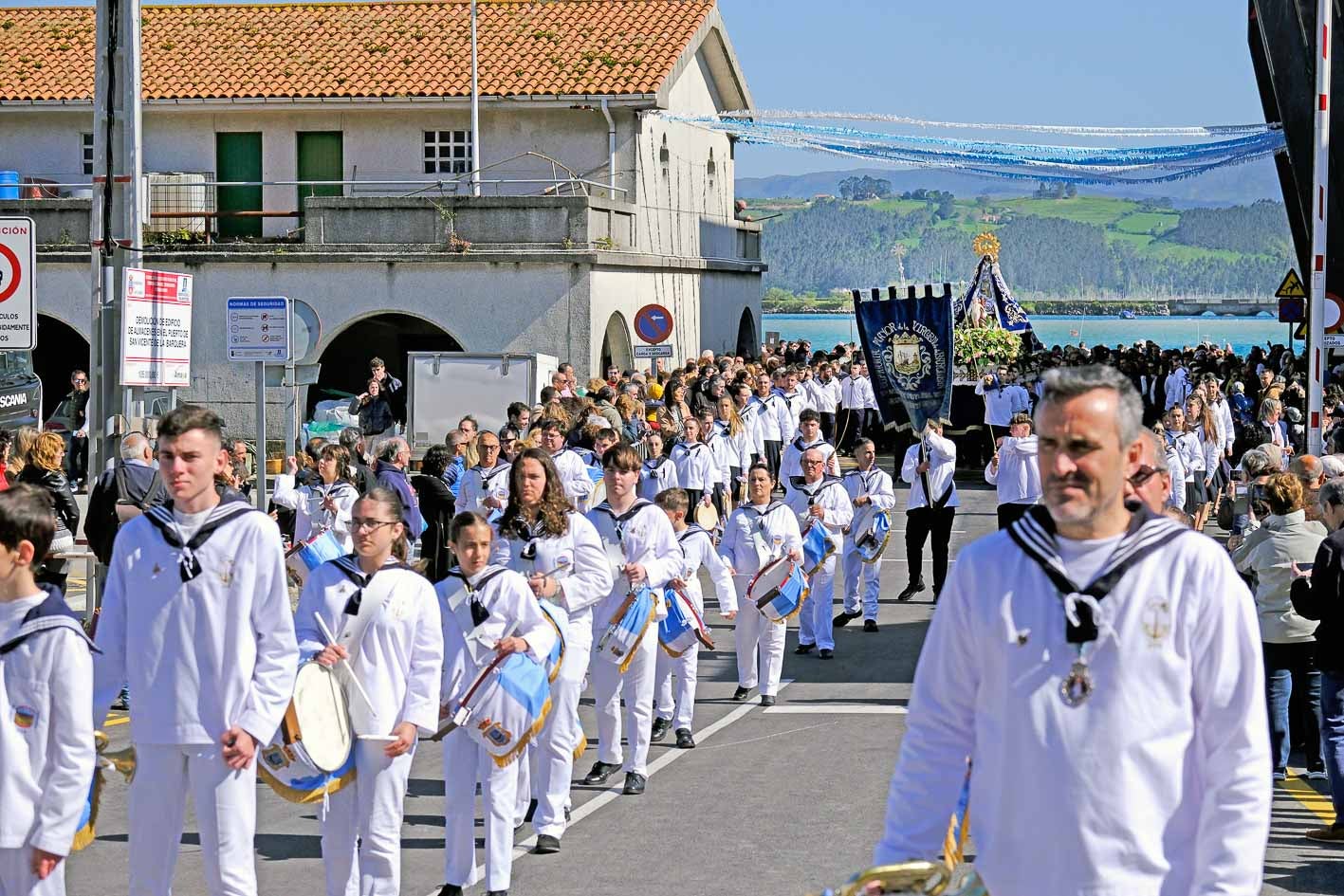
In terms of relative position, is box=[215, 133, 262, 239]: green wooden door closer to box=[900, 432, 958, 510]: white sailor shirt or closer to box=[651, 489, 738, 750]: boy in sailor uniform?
box=[900, 432, 958, 510]: white sailor shirt

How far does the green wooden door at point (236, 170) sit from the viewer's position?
120 ft

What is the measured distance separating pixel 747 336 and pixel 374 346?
10116 millimetres

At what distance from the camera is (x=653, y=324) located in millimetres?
28906

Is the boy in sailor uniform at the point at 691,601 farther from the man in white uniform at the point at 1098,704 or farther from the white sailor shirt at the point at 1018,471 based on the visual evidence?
the man in white uniform at the point at 1098,704

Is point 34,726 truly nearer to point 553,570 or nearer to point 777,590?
point 553,570

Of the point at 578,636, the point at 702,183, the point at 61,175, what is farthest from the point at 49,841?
the point at 702,183

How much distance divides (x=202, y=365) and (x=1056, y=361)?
15.3 meters

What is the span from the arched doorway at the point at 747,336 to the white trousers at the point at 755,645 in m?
30.7

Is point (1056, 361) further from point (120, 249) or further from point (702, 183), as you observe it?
point (120, 249)

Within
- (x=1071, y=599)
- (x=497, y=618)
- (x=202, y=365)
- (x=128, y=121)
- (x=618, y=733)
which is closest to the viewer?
(x=1071, y=599)

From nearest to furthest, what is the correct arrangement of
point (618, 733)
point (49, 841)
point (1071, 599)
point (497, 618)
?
point (1071, 599), point (49, 841), point (497, 618), point (618, 733)

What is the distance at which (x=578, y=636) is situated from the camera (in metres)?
10.1

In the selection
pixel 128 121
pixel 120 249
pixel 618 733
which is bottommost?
pixel 618 733

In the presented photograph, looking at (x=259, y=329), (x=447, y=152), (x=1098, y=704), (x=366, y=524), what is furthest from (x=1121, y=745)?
(x=447, y=152)
